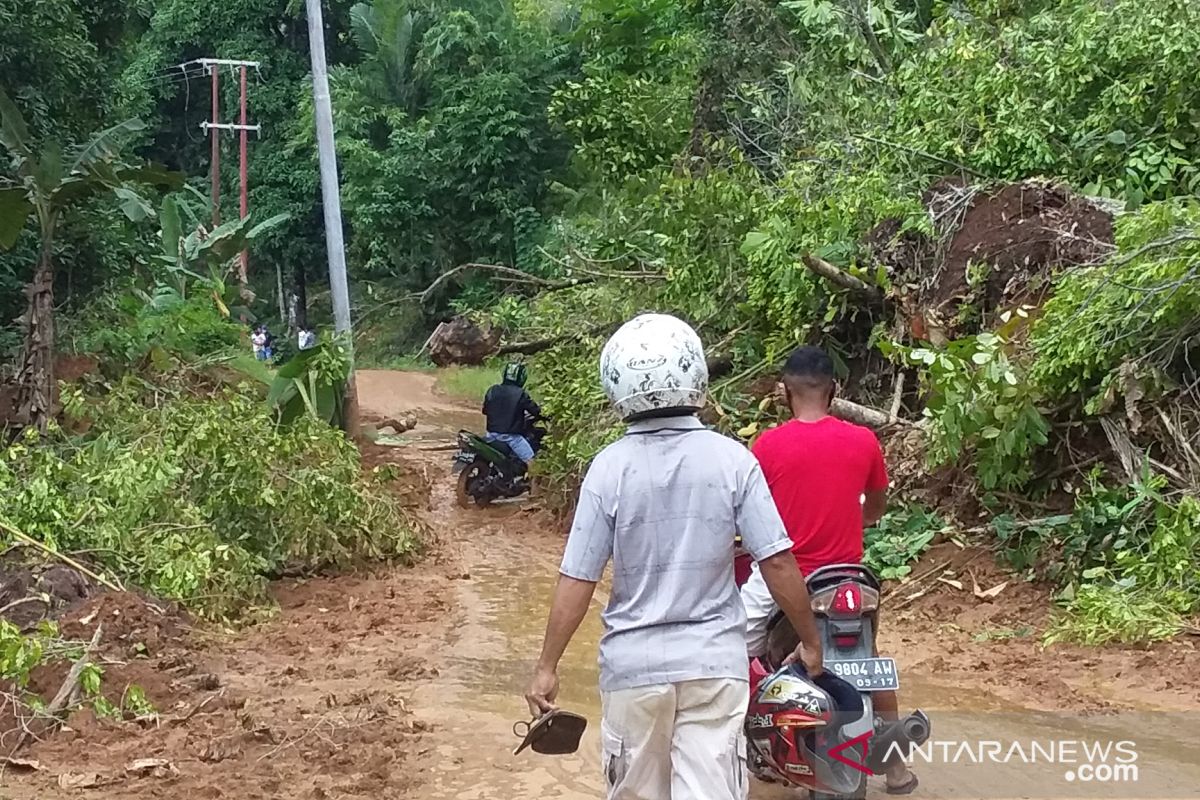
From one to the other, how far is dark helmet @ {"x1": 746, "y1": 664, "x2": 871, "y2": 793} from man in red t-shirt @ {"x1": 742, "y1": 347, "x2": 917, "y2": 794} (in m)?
0.42

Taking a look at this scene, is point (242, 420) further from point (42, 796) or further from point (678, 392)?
point (678, 392)

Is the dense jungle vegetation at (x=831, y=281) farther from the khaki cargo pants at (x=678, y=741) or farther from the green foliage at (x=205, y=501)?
the khaki cargo pants at (x=678, y=741)

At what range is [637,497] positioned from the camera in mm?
3398

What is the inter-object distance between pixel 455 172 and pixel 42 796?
29.9 metres

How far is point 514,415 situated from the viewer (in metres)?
13.6

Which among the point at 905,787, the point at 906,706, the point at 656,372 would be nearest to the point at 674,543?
the point at 656,372

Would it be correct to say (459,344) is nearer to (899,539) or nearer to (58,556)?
(899,539)

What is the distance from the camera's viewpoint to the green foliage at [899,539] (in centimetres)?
840

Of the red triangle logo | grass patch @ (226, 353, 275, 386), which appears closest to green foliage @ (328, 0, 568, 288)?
grass patch @ (226, 353, 275, 386)

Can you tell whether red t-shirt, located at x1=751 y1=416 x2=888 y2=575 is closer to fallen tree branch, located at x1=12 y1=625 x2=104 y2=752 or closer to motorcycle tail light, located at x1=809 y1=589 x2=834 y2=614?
motorcycle tail light, located at x1=809 y1=589 x2=834 y2=614

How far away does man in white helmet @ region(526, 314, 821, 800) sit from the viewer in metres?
3.38

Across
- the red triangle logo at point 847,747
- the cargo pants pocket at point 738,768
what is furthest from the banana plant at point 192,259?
the cargo pants pocket at point 738,768

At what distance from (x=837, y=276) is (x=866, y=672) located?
578 centimetres

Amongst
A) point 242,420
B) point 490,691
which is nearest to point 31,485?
point 242,420
